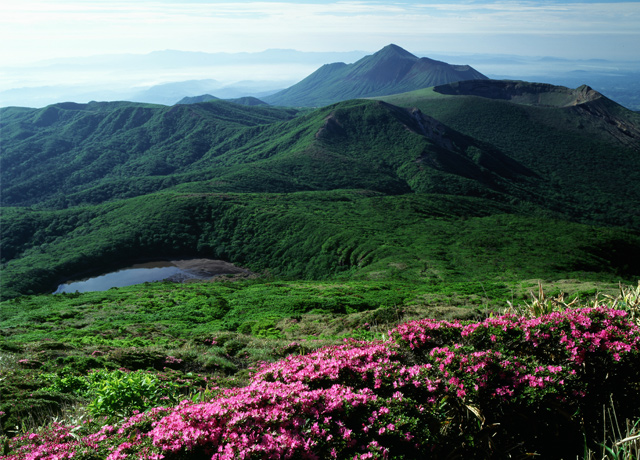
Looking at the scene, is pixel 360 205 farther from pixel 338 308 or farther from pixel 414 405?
pixel 414 405

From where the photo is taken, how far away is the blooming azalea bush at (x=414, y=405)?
417 centimetres

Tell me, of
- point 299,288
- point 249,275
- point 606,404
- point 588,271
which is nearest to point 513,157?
point 588,271

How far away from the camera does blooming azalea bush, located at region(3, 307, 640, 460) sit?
13.7 feet

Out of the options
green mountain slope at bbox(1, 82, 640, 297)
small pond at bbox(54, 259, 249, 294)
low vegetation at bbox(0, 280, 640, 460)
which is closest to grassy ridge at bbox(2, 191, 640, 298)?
green mountain slope at bbox(1, 82, 640, 297)

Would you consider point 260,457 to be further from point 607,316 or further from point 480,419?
point 607,316

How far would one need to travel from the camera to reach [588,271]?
5566 cm

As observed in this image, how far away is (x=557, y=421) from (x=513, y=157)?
205710mm

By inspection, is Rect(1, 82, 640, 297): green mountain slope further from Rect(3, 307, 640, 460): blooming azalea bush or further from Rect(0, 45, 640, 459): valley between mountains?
Rect(3, 307, 640, 460): blooming azalea bush

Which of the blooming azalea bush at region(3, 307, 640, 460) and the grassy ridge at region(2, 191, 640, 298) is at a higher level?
the blooming azalea bush at region(3, 307, 640, 460)

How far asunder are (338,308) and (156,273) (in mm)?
→ 51412

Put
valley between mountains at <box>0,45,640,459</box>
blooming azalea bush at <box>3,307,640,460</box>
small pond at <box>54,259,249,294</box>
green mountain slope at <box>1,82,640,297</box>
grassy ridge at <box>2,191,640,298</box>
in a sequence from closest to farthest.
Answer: blooming azalea bush at <box>3,307,640,460</box>
valley between mountains at <box>0,45,640,459</box>
grassy ridge at <box>2,191,640,298</box>
small pond at <box>54,259,249,294</box>
green mountain slope at <box>1,82,640,297</box>

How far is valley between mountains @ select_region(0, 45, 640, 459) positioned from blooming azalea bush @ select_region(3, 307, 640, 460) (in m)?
0.03

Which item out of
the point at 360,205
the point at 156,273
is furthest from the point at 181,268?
the point at 360,205

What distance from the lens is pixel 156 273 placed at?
2761 inches
